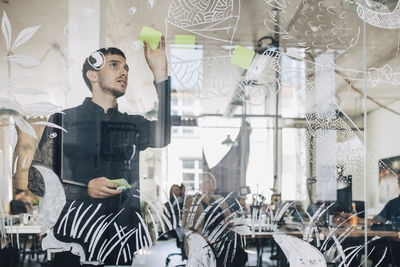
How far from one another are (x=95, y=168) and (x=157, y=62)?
3.06 feet

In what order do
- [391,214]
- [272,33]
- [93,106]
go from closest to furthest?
1. [93,106]
2. [272,33]
3. [391,214]

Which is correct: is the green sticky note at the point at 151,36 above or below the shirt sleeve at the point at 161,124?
above

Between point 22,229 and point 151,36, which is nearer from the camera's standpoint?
point 22,229

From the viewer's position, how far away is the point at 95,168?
3504mm

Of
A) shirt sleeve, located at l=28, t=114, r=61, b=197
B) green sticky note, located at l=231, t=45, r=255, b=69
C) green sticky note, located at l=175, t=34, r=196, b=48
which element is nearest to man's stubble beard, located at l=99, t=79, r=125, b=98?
shirt sleeve, located at l=28, t=114, r=61, b=197

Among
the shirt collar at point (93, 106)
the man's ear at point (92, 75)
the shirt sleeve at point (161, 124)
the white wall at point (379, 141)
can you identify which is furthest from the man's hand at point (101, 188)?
the white wall at point (379, 141)

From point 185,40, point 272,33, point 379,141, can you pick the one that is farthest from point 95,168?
point 379,141

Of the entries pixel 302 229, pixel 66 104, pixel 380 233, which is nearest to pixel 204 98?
pixel 66 104

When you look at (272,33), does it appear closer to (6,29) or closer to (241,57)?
(241,57)

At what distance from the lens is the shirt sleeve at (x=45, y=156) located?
3.48m

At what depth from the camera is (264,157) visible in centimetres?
359

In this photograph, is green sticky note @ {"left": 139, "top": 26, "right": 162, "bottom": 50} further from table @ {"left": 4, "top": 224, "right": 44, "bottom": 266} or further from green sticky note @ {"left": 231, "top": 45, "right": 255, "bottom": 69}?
table @ {"left": 4, "top": 224, "right": 44, "bottom": 266}

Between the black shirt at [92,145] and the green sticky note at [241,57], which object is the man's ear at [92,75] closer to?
the black shirt at [92,145]

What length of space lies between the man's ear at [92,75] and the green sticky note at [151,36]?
425 mm
